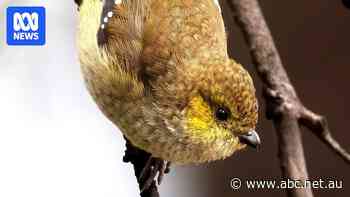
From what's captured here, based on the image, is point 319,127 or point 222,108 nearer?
point 222,108

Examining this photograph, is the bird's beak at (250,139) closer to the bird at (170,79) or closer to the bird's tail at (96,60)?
the bird at (170,79)

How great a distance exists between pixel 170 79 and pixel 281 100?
31 cm

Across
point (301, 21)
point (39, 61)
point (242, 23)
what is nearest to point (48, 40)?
point (39, 61)

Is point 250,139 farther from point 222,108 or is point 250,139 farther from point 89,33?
point 89,33

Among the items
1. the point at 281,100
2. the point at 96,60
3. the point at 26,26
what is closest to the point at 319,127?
the point at 281,100

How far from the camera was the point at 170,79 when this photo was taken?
1488 mm

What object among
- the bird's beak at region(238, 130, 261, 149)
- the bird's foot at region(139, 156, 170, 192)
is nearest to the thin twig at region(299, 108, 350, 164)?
the bird's beak at region(238, 130, 261, 149)

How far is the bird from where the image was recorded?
1.45m

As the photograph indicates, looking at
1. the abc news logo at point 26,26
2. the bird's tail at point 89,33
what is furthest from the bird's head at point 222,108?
the abc news logo at point 26,26

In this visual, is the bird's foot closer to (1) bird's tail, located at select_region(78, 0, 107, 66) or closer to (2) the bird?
(2) the bird

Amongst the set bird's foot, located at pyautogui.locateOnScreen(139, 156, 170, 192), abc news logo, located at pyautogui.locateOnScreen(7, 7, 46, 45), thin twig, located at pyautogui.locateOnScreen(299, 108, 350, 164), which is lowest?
bird's foot, located at pyautogui.locateOnScreen(139, 156, 170, 192)

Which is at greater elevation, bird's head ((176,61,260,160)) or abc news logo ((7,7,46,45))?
abc news logo ((7,7,46,45))

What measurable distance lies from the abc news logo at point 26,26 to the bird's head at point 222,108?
465 mm

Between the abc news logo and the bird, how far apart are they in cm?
15
